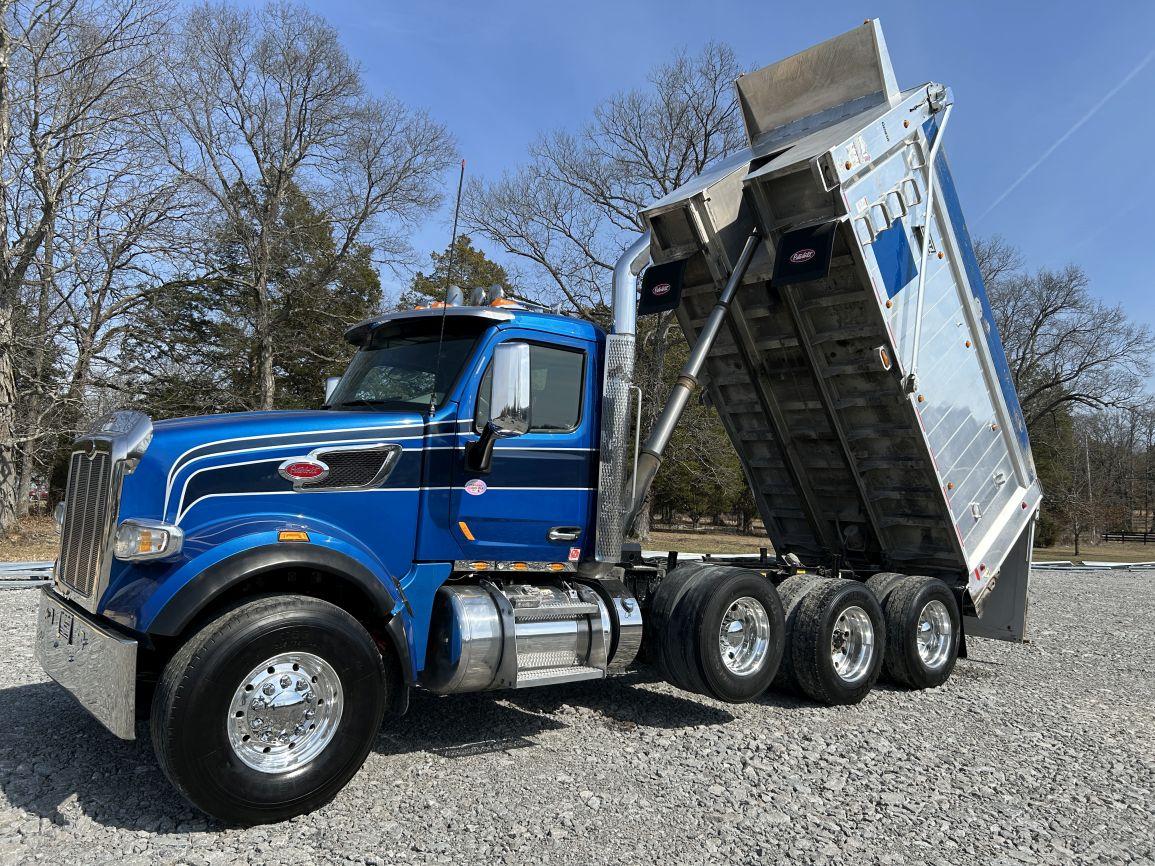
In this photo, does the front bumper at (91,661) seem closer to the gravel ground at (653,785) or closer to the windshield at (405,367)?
the gravel ground at (653,785)

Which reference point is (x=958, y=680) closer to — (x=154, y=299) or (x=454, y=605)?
(x=454, y=605)

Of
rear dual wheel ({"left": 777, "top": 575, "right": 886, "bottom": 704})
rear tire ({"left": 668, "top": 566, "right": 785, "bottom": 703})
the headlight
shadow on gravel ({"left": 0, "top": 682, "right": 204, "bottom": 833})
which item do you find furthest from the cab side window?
shadow on gravel ({"left": 0, "top": 682, "right": 204, "bottom": 833})

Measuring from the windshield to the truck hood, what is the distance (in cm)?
25

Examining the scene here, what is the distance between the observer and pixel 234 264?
74.6ft

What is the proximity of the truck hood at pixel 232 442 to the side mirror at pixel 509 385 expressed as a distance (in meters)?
0.48

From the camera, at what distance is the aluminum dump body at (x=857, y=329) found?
606cm

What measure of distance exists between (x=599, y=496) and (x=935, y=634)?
3.49 m

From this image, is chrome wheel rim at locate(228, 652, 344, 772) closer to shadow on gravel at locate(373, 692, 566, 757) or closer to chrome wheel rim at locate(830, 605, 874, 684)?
shadow on gravel at locate(373, 692, 566, 757)

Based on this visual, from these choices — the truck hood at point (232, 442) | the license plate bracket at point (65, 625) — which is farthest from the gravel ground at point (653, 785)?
the truck hood at point (232, 442)

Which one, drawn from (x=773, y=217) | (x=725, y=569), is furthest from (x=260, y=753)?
(x=773, y=217)

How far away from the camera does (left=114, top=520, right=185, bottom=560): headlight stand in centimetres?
388

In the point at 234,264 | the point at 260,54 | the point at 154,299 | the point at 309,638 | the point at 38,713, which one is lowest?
the point at 38,713

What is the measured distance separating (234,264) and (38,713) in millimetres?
19296

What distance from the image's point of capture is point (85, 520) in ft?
14.5
